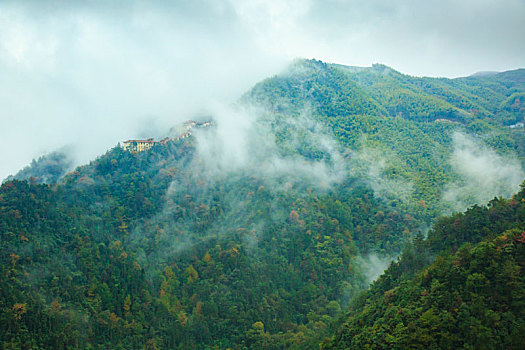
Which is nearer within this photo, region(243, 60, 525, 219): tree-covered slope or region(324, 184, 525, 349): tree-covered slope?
region(324, 184, 525, 349): tree-covered slope

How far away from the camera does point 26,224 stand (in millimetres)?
66875

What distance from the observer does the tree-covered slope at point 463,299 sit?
3566 cm

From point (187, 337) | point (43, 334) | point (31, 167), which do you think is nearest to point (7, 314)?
point (43, 334)

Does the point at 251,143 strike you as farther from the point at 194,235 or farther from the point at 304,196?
the point at 194,235

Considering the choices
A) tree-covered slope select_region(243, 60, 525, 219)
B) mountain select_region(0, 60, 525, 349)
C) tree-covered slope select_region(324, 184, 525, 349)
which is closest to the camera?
tree-covered slope select_region(324, 184, 525, 349)

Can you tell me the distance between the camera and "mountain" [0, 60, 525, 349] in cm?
6291

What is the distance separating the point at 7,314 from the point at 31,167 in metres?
70.4

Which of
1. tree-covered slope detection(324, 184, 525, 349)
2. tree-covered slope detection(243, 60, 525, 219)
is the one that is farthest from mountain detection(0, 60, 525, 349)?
tree-covered slope detection(324, 184, 525, 349)

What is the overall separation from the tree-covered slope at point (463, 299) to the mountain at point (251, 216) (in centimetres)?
146

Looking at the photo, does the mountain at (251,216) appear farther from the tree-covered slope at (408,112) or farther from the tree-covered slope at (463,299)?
the tree-covered slope at (463,299)

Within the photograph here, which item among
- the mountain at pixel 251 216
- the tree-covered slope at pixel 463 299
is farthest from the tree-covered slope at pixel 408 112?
the tree-covered slope at pixel 463 299

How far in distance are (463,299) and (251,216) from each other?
5475cm

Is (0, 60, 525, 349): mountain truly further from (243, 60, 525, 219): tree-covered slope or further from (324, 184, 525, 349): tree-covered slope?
(324, 184, 525, 349): tree-covered slope

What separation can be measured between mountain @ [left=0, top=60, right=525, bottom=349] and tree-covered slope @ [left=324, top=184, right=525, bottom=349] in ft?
4.79
